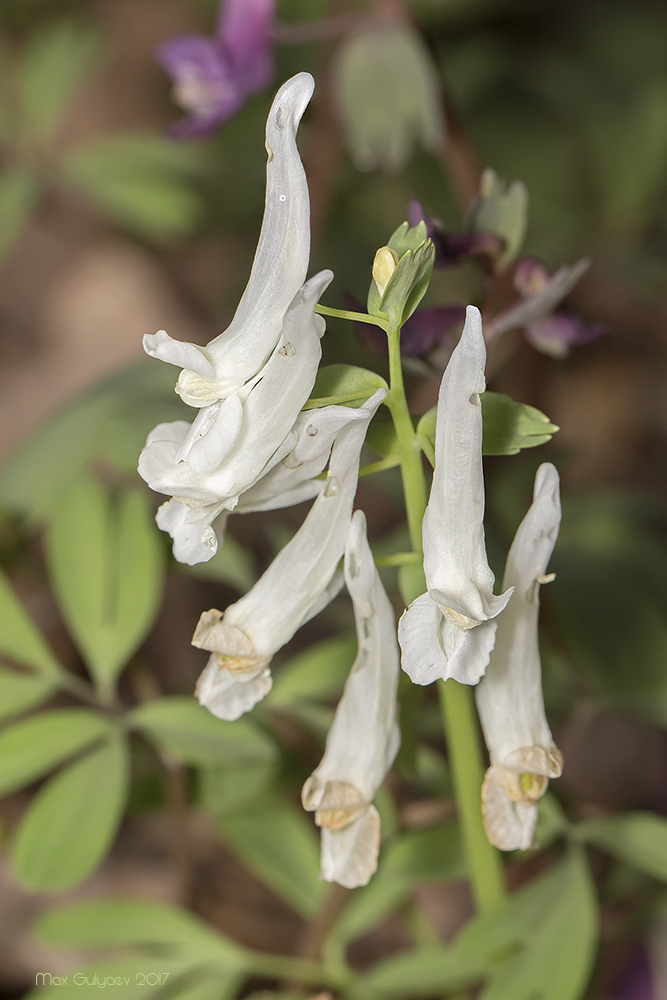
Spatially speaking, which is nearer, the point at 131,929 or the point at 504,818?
the point at 504,818

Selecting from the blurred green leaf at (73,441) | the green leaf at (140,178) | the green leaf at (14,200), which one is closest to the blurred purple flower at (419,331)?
the blurred green leaf at (73,441)

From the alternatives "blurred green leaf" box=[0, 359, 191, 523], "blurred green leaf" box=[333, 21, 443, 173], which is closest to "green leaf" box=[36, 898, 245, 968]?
"blurred green leaf" box=[0, 359, 191, 523]

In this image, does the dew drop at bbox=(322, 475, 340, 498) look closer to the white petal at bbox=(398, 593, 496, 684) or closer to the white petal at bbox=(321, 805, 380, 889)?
the white petal at bbox=(398, 593, 496, 684)

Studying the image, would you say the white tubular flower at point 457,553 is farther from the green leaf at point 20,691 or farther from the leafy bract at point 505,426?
the green leaf at point 20,691

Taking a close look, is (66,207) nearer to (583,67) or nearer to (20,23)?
(20,23)

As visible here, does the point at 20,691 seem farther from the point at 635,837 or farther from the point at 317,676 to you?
the point at 635,837

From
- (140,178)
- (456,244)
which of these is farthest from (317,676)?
(140,178)

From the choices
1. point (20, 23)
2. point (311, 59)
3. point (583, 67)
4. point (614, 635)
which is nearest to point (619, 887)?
point (614, 635)
